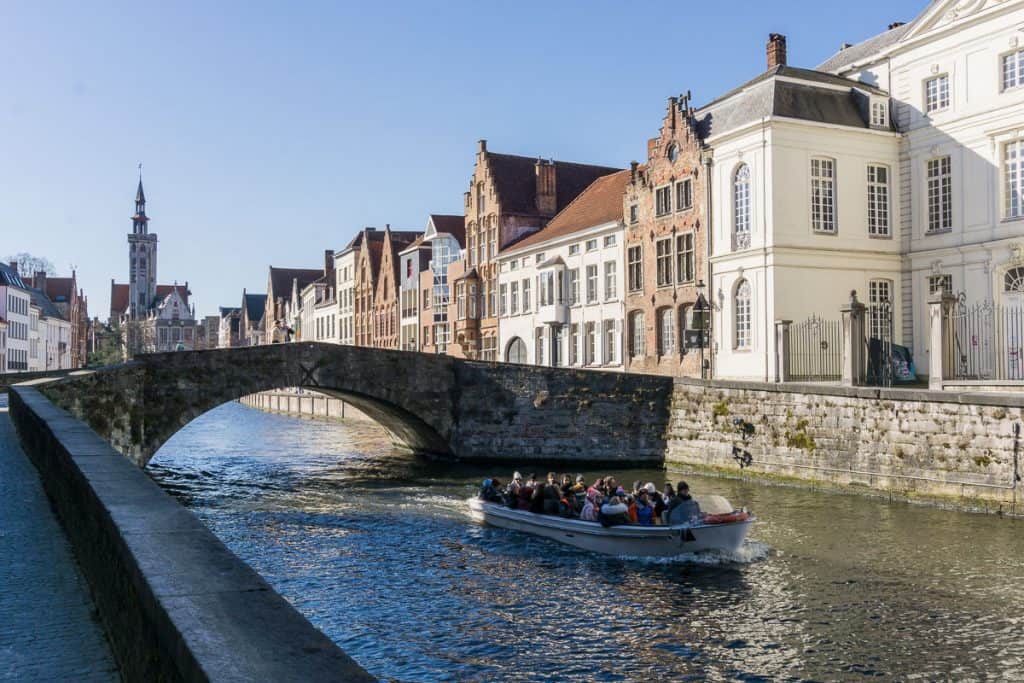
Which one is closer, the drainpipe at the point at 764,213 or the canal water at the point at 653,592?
the canal water at the point at 653,592

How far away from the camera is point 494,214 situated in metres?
51.2

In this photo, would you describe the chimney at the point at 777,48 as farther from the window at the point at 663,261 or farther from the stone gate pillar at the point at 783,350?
the stone gate pillar at the point at 783,350

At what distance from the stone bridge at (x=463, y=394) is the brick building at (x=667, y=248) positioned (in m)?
4.08

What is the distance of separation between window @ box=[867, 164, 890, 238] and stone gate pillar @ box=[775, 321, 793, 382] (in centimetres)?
627

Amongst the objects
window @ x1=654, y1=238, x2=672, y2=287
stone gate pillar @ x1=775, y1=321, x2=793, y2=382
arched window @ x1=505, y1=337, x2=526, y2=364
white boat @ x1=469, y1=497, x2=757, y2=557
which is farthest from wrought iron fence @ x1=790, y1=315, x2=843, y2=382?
arched window @ x1=505, y1=337, x2=526, y2=364

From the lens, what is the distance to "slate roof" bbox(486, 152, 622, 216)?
169 feet

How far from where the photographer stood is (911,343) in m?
31.8

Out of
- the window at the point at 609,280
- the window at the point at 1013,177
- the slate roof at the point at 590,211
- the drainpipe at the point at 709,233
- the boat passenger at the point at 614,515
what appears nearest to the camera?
the boat passenger at the point at 614,515

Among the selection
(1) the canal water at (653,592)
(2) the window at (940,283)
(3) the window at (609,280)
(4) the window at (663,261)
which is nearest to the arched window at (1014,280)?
(2) the window at (940,283)

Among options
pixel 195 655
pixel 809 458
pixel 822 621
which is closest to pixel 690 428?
pixel 809 458

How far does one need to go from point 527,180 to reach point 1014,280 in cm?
2892

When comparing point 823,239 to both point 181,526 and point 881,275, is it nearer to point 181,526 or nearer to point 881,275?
point 881,275

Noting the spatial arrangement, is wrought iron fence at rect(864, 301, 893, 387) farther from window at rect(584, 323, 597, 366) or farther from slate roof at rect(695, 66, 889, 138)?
window at rect(584, 323, 597, 366)

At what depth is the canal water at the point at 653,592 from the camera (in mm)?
11656
